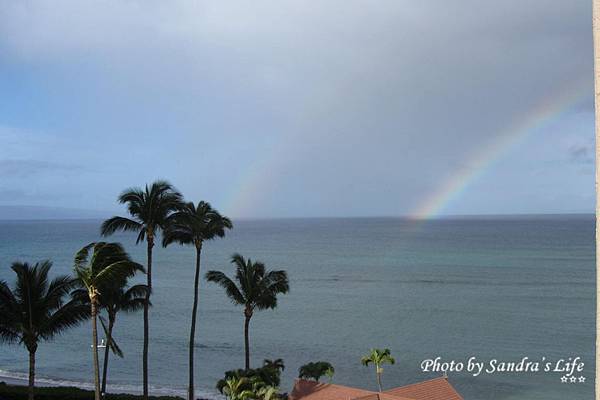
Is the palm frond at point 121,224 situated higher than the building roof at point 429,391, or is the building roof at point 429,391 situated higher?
the palm frond at point 121,224

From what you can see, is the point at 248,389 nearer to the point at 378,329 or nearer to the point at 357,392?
the point at 357,392

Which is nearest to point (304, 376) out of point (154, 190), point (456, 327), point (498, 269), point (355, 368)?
point (154, 190)

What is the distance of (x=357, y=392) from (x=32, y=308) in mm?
13146

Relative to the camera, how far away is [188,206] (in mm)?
30031

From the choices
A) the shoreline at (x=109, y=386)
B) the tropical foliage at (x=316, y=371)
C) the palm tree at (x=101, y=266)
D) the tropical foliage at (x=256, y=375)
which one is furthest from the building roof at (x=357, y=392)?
the shoreline at (x=109, y=386)

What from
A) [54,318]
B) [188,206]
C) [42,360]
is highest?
[188,206]

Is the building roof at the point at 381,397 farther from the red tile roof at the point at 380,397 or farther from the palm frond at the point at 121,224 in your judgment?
the palm frond at the point at 121,224

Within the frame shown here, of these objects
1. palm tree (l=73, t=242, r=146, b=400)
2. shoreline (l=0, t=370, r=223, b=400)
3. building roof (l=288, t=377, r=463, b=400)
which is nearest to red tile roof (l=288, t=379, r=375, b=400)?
building roof (l=288, t=377, r=463, b=400)

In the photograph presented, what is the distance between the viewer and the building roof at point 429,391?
2677 centimetres

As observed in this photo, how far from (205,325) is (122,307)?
159 feet

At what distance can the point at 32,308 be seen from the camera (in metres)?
A: 20.4

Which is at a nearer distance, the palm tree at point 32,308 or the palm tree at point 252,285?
the palm tree at point 32,308

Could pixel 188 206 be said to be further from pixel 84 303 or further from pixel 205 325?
pixel 205 325

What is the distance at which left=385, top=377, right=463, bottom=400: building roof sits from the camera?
26.8m
